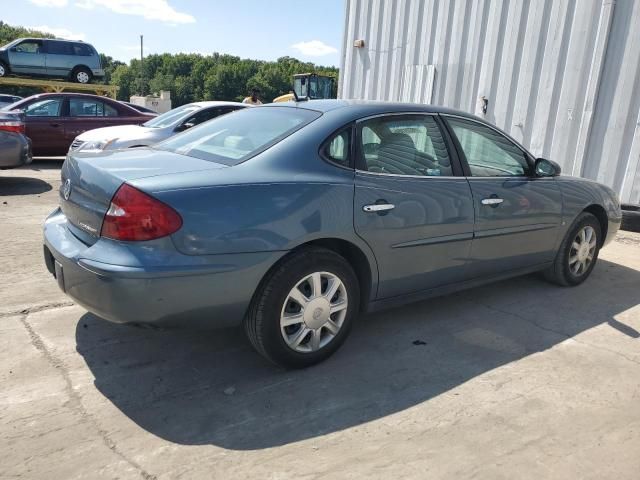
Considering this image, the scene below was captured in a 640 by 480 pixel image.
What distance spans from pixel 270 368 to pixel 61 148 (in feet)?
31.6

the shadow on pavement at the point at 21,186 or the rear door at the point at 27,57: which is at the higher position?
the rear door at the point at 27,57

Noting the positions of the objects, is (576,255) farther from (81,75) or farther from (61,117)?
(81,75)

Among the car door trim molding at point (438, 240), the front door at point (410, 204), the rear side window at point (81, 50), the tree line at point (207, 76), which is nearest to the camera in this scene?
the front door at point (410, 204)

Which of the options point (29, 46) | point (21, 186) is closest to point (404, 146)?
point (21, 186)

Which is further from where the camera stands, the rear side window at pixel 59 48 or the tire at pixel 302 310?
the rear side window at pixel 59 48

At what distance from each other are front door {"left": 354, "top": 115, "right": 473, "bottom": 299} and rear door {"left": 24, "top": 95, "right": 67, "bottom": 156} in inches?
369

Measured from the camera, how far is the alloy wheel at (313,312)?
297 cm

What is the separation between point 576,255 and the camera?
4.85 m

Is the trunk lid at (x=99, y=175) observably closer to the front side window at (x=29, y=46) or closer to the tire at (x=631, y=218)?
the tire at (x=631, y=218)

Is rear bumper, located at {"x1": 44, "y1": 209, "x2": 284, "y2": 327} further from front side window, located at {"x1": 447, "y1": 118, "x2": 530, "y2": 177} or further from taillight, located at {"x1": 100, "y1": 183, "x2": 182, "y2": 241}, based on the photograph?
front side window, located at {"x1": 447, "y1": 118, "x2": 530, "y2": 177}

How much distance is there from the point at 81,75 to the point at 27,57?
1.99 meters

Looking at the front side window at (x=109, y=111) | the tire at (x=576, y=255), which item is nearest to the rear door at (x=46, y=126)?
the front side window at (x=109, y=111)

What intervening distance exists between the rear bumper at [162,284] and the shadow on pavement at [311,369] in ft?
1.45

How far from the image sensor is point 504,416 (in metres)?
2.78
